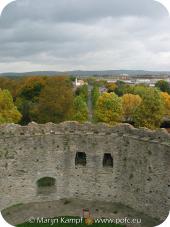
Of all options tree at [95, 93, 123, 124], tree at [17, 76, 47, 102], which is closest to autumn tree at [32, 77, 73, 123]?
tree at [95, 93, 123, 124]

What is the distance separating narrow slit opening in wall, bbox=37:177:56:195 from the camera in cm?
2300

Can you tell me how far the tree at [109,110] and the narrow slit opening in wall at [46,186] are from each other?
22156mm

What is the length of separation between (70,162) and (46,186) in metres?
2.23

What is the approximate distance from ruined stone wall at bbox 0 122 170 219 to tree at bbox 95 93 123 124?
74.3 ft

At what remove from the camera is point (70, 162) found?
2280cm

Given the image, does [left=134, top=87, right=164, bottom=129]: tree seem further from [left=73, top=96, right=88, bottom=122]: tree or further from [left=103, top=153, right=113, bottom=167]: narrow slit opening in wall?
[left=103, top=153, right=113, bottom=167]: narrow slit opening in wall

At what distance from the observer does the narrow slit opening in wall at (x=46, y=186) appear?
23000 mm

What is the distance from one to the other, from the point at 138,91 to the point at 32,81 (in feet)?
64.5

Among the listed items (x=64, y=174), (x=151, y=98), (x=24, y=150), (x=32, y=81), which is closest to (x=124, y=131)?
(x=64, y=174)

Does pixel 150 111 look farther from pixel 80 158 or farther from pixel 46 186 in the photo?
pixel 46 186

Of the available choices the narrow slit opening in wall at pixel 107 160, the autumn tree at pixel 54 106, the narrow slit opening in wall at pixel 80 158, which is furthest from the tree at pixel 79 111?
the narrow slit opening in wall at pixel 107 160

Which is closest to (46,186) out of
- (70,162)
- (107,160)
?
(70,162)

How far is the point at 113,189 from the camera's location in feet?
74.1

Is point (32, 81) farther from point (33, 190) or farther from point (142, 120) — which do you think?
point (33, 190)
